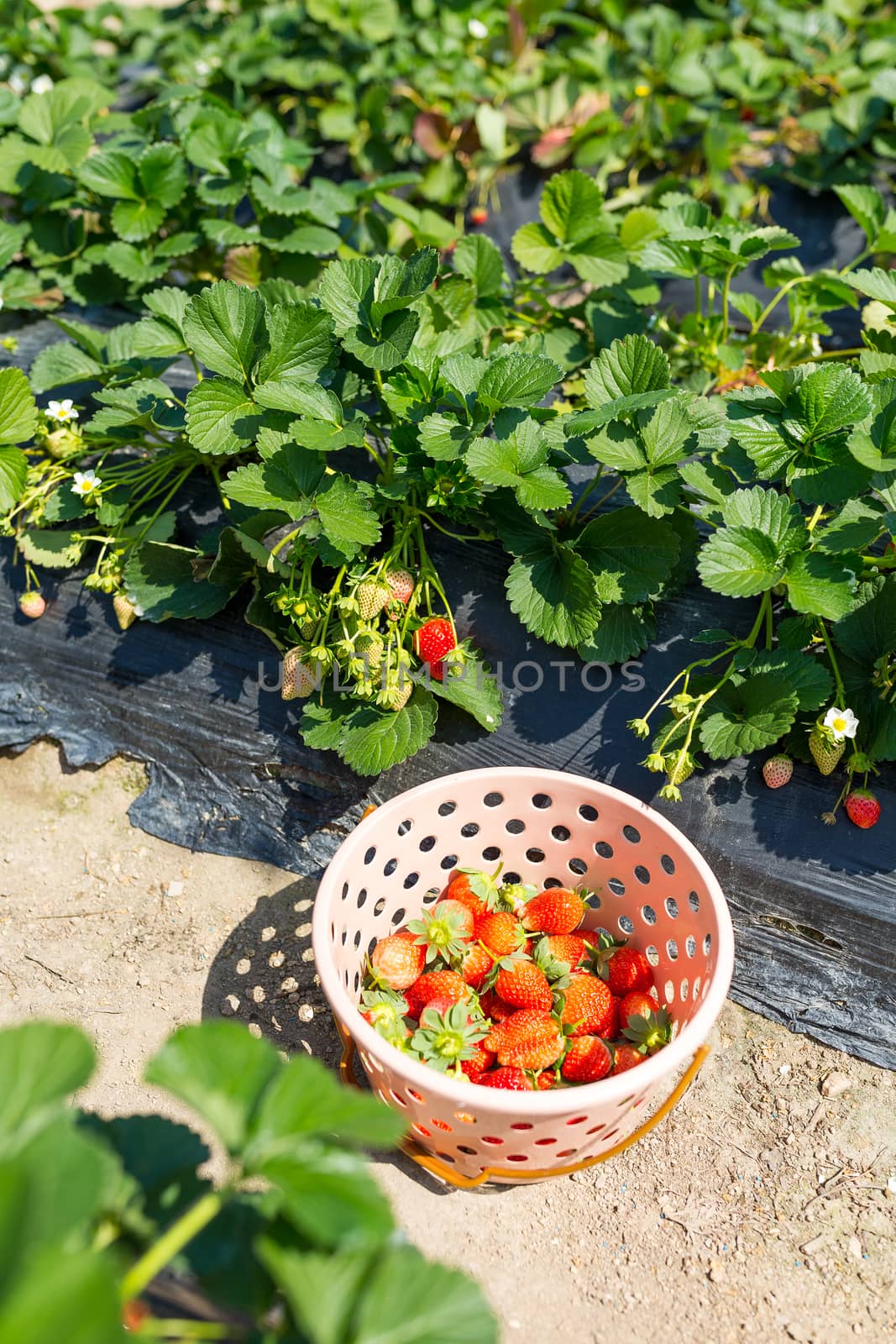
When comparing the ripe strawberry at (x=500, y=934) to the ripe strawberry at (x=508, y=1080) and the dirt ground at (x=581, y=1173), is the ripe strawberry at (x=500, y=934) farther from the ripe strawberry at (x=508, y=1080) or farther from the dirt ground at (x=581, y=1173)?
the dirt ground at (x=581, y=1173)

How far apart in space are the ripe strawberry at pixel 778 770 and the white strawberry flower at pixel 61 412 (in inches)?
53.1

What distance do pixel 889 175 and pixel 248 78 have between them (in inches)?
69.5

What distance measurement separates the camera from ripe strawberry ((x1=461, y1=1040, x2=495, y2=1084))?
1339 millimetres

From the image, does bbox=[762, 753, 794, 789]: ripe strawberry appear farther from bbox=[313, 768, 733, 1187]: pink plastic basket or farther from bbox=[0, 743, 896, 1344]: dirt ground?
bbox=[0, 743, 896, 1344]: dirt ground

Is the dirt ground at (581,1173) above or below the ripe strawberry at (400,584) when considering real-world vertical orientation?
below

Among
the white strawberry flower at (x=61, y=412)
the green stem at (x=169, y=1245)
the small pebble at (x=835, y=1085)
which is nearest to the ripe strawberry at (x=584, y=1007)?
the small pebble at (x=835, y=1085)

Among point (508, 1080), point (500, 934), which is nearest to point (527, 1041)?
point (508, 1080)

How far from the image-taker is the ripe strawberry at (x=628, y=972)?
150 centimetres

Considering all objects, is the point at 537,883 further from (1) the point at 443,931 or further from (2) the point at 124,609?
(2) the point at 124,609

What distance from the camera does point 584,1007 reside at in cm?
141

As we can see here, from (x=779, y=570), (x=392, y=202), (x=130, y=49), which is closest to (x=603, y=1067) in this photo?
(x=779, y=570)

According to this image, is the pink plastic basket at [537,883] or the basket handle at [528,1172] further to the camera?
the basket handle at [528,1172]

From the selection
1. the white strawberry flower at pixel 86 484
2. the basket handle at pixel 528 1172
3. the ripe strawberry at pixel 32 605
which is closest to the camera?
the basket handle at pixel 528 1172

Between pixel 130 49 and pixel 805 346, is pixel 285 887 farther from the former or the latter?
pixel 130 49
